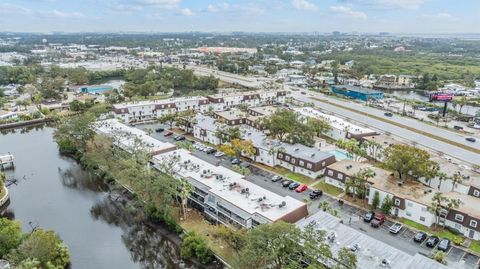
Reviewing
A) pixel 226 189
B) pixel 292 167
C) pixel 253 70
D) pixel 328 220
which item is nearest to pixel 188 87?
pixel 253 70

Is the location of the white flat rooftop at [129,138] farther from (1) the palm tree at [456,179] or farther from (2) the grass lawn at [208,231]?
(1) the palm tree at [456,179]

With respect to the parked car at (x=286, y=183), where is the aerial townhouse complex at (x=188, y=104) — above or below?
above

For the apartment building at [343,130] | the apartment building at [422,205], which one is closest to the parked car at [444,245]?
the apartment building at [422,205]

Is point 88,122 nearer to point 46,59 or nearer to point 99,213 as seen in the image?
point 99,213

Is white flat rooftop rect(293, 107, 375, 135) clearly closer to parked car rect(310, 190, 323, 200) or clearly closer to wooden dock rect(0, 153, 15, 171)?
parked car rect(310, 190, 323, 200)

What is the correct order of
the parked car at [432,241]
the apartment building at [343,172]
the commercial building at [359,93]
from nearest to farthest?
the parked car at [432,241] < the apartment building at [343,172] < the commercial building at [359,93]
